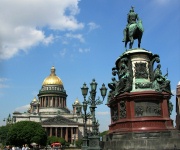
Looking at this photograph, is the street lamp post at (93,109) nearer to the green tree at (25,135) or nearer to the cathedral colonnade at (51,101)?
the green tree at (25,135)

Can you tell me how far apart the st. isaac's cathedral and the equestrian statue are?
290ft

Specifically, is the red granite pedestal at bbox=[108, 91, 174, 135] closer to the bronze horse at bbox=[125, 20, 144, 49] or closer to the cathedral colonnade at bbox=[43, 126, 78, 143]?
the bronze horse at bbox=[125, 20, 144, 49]

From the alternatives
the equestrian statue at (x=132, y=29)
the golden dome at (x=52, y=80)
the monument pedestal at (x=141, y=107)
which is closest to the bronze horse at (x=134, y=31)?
the equestrian statue at (x=132, y=29)

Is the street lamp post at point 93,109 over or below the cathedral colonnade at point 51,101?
below

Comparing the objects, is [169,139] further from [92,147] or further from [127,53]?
[127,53]

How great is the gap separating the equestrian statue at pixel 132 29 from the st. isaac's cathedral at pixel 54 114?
3479 inches

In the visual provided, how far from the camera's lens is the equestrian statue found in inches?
848

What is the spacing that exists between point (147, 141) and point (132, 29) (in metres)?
9.11

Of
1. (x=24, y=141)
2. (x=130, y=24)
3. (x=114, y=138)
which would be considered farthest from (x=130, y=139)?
(x=24, y=141)

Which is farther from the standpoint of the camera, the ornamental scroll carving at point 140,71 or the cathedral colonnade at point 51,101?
the cathedral colonnade at point 51,101

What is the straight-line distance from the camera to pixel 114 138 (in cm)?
1847

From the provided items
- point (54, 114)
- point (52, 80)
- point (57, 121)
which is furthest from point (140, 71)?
point (52, 80)

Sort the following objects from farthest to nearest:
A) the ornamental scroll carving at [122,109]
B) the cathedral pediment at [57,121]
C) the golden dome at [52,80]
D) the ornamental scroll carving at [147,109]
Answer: the golden dome at [52,80], the cathedral pediment at [57,121], the ornamental scroll carving at [122,109], the ornamental scroll carving at [147,109]

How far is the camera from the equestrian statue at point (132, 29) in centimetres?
2155
